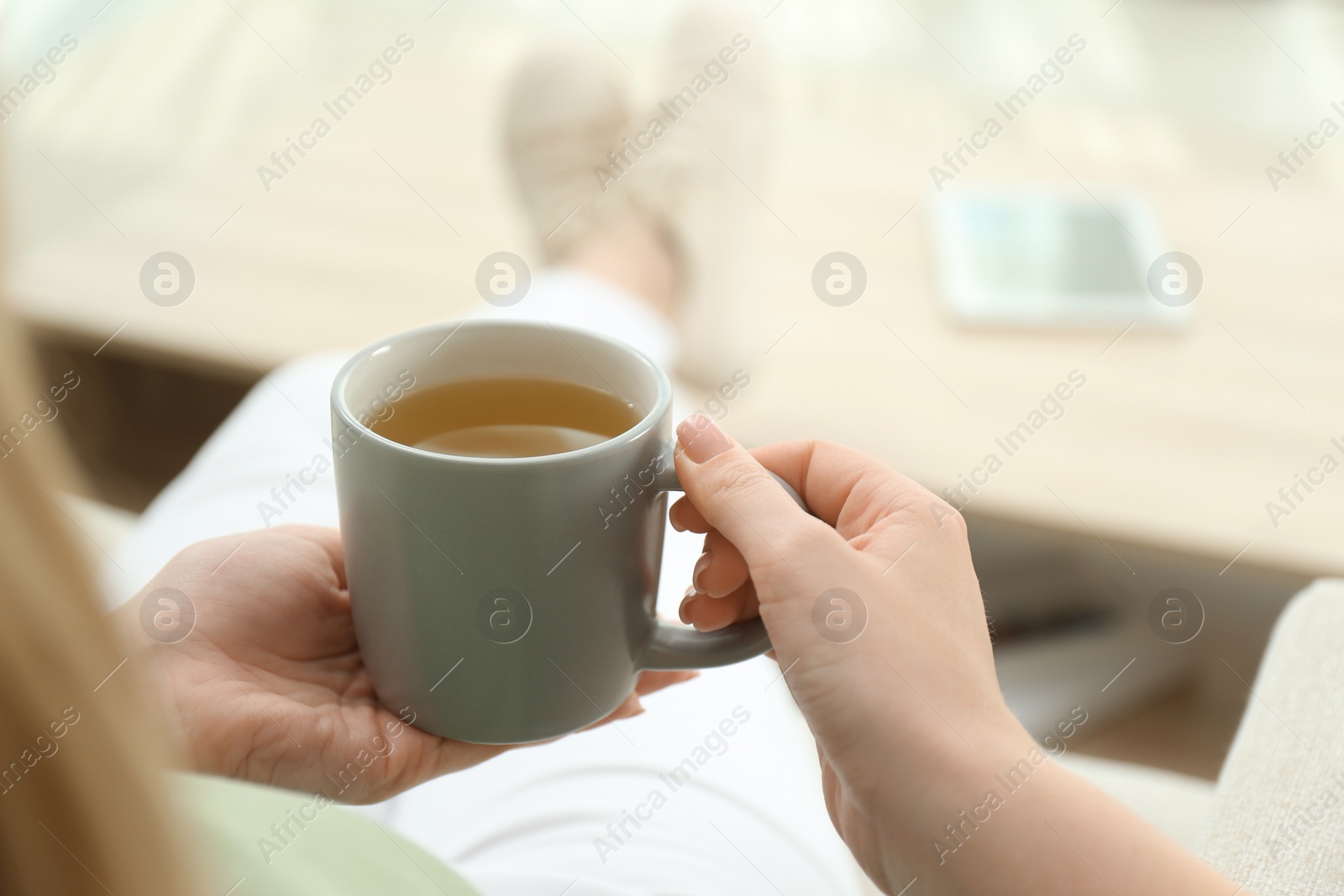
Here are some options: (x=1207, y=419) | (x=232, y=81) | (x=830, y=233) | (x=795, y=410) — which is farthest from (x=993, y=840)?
(x=232, y=81)

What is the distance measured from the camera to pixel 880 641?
430 millimetres

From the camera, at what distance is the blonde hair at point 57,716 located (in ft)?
0.74

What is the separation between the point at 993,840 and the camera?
41 cm

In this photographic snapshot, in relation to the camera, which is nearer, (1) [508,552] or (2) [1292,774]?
(1) [508,552]

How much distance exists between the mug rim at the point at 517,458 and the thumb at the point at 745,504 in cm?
2

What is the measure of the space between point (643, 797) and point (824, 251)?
1.03m

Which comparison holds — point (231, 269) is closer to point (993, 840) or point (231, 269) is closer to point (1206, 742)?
point (993, 840)

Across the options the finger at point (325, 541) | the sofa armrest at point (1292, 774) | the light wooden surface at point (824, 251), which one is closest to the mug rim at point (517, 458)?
the finger at point (325, 541)

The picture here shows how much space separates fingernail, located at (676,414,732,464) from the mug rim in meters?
0.01

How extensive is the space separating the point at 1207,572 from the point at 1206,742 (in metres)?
0.22

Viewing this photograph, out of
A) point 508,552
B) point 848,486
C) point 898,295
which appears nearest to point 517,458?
point 508,552

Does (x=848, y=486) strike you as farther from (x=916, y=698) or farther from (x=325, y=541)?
(x=325, y=541)

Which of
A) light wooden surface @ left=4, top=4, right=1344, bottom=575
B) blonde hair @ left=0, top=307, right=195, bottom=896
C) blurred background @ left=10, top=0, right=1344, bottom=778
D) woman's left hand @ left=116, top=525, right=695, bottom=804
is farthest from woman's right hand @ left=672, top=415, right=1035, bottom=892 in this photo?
light wooden surface @ left=4, top=4, right=1344, bottom=575

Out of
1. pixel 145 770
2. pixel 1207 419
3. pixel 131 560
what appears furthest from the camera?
pixel 1207 419
